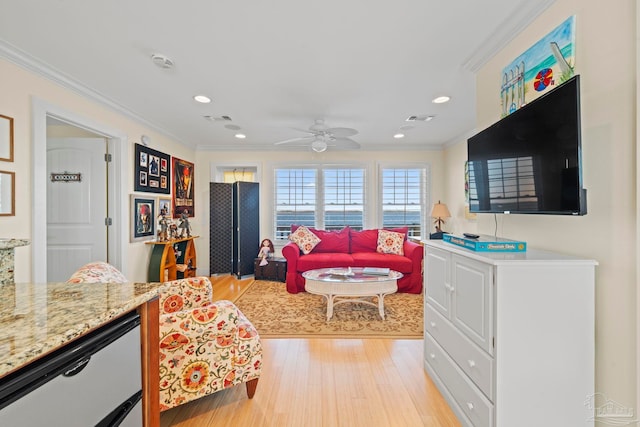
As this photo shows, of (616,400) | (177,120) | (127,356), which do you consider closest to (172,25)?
(127,356)

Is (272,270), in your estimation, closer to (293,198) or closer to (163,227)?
(293,198)

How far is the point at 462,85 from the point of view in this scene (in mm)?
2836

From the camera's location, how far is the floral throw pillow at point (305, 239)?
4.73 m

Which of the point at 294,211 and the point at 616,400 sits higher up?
the point at 294,211

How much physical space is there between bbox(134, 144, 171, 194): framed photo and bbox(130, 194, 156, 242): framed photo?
0.16 meters

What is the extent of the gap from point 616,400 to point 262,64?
3.03 metres

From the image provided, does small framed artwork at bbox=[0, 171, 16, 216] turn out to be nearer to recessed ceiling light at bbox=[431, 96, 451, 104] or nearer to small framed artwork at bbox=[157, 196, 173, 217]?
small framed artwork at bbox=[157, 196, 173, 217]

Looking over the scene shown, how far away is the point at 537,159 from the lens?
1.46 metres

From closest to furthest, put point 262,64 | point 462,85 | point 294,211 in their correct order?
1. point 262,64
2. point 462,85
3. point 294,211

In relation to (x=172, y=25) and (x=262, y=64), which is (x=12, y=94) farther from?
(x=262, y=64)

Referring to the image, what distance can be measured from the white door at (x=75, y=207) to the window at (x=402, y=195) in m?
4.49

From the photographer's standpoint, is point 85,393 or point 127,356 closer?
point 85,393

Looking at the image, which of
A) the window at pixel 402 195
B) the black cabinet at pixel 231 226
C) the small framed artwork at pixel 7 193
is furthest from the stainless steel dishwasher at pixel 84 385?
the window at pixel 402 195

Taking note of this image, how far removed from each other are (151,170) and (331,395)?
379 centimetres
